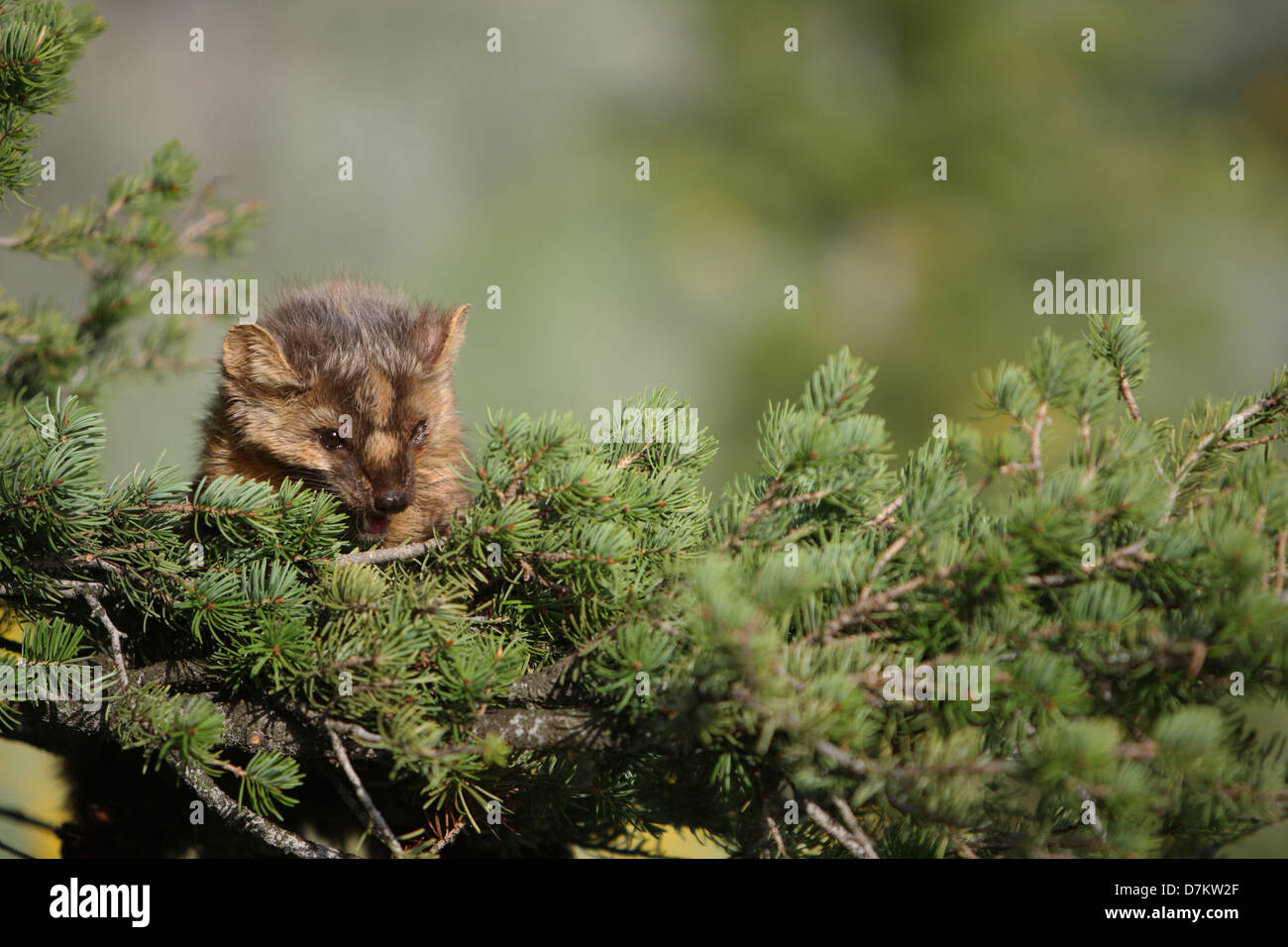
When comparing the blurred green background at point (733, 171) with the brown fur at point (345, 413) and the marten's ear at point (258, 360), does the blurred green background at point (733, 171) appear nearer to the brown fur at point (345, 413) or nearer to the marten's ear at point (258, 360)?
the brown fur at point (345, 413)

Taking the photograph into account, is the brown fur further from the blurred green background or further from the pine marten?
the blurred green background

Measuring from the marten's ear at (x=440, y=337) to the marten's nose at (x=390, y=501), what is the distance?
535mm

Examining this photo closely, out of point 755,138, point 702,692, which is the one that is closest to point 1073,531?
point 702,692

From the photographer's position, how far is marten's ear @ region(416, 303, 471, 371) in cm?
291

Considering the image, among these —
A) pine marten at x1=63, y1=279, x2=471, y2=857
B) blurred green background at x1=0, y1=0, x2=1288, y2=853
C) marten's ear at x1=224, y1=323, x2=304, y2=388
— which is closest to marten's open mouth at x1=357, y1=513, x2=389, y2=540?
pine marten at x1=63, y1=279, x2=471, y2=857

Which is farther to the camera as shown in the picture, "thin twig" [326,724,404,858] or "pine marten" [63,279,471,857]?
"pine marten" [63,279,471,857]

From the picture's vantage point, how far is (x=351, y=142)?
855 cm

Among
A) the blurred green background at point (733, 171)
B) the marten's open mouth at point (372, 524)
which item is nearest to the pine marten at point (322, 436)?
the marten's open mouth at point (372, 524)

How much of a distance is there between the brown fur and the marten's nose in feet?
0.06

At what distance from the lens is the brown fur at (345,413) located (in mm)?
2594

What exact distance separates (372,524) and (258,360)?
539 mm

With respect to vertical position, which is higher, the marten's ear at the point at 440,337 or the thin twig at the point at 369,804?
the marten's ear at the point at 440,337
